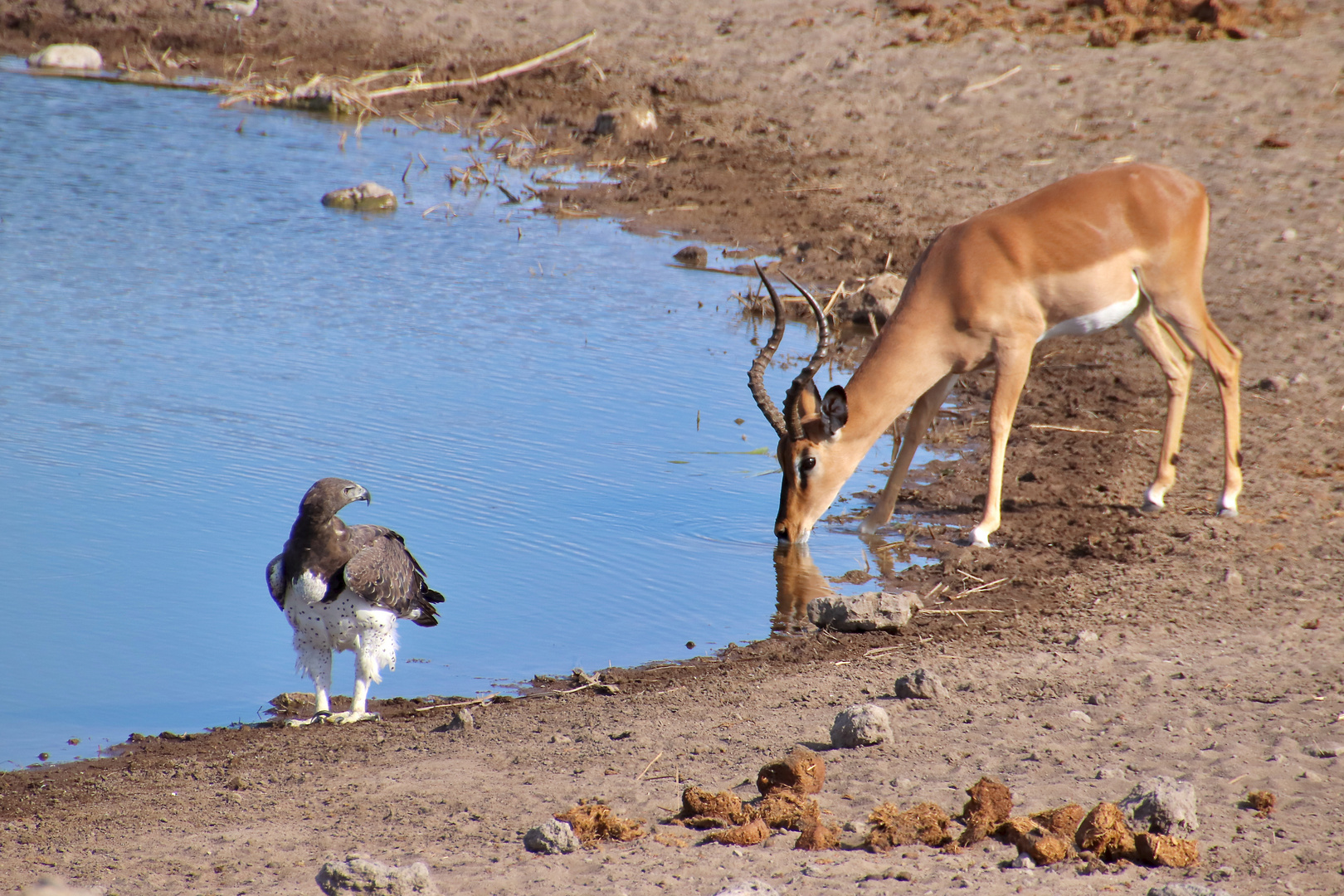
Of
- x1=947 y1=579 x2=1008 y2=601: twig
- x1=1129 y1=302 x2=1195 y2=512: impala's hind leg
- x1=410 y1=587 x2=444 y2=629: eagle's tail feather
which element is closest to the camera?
x1=410 y1=587 x2=444 y2=629: eagle's tail feather

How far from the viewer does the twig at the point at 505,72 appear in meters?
19.9

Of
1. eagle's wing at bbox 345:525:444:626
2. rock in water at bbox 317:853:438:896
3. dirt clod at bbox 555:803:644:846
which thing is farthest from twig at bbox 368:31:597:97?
rock in water at bbox 317:853:438:896

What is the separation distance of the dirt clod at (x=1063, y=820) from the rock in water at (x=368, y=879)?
1.84m

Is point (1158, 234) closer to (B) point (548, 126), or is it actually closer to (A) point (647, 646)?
(A) point (647, 646)

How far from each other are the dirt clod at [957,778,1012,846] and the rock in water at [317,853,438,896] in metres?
1.60

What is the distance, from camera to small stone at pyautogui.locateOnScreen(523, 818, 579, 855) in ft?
13.9

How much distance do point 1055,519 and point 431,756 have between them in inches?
168

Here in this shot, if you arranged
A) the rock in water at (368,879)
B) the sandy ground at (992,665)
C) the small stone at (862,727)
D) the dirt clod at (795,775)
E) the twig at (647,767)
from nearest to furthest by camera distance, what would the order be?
the rock in water at (368,879), the sandy ground at (992,665), the dirt clod at (795,775), the twig at (647,767), the small stone at (862,727)

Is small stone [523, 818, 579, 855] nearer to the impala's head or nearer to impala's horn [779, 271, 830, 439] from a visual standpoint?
the impala's head

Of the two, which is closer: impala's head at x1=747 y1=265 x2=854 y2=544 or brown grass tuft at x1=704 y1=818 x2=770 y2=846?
brown grass tuft at x1=704 y1=818 x2=770 y2=846

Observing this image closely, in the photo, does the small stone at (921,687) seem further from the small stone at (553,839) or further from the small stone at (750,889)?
the small stone at (750,889)

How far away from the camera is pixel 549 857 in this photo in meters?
4.20

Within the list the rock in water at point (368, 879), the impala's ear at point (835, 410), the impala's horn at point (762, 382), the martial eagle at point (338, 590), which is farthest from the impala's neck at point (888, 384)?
the rock in water at point (368, 879)

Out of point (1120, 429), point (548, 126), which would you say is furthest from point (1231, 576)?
point (548, 126)
